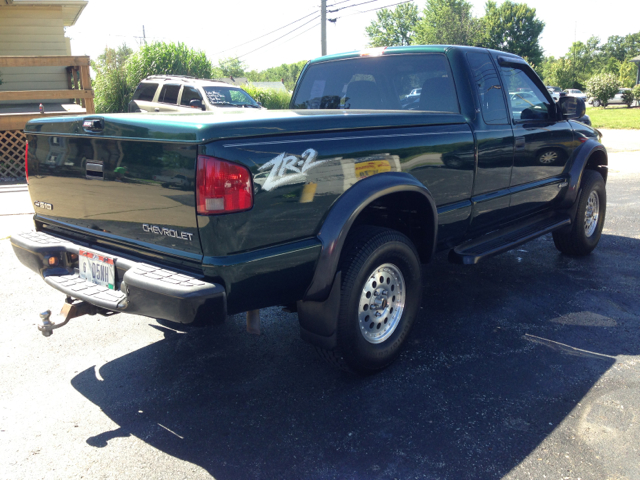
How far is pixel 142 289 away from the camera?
2.49 m

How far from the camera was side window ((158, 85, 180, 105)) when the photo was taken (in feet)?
43.6

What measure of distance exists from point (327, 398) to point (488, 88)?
276 cm

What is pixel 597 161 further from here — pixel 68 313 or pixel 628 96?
pixel 628 96

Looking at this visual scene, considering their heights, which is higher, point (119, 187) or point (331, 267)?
point (119, 187)

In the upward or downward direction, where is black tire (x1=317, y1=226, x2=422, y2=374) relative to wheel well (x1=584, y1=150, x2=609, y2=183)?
downward

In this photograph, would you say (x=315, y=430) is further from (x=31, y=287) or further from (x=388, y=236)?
(x=31, y=287)

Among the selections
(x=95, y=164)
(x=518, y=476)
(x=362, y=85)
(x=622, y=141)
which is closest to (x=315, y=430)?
(x=518, y=476)

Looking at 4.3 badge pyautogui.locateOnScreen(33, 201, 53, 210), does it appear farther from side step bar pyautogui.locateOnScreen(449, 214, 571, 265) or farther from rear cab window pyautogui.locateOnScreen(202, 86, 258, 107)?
rear cab window pyautogui.locateOnScreen(202, 86, 258, 107)

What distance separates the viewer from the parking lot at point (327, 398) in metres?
2.51

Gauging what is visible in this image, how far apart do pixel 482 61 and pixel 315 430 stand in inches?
124

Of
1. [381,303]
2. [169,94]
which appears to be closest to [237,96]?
[169,94]

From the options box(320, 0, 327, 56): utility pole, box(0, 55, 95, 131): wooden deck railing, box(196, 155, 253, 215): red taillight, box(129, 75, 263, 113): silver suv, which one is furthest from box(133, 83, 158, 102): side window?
box(320, 0, 327, 56): utility pole

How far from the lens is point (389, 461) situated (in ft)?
8.22

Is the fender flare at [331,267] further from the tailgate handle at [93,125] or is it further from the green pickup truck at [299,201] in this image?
the tailgate handle at [93,125]
